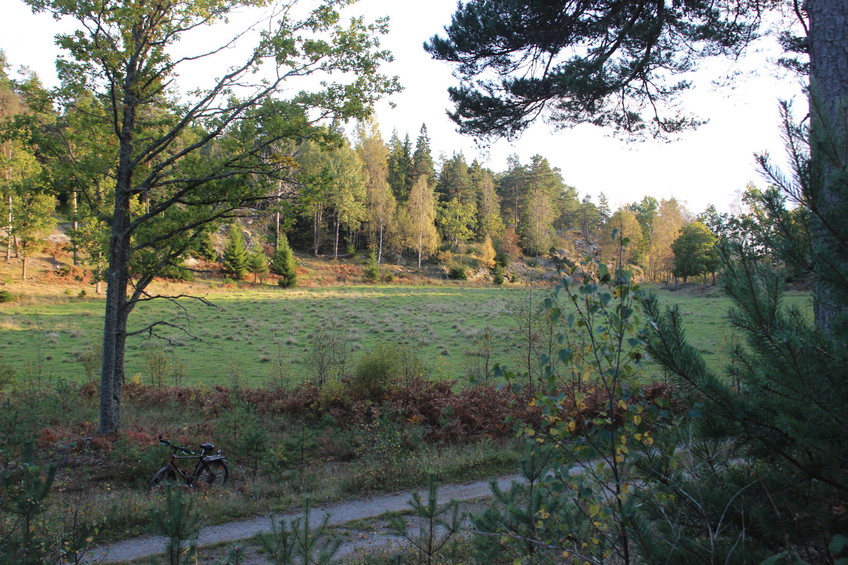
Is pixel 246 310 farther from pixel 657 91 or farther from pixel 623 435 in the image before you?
pixel 623 435

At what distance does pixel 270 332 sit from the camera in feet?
77.3

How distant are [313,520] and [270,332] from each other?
18.5 m

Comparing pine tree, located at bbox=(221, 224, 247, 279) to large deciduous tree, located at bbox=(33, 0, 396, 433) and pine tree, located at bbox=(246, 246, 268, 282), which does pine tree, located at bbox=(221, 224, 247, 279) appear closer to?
pine tree, located at bbox=(246, 246, 268, 282)

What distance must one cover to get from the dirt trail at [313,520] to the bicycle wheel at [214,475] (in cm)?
135

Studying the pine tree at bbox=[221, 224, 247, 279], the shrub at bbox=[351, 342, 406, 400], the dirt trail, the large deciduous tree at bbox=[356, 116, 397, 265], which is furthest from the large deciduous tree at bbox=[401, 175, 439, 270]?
the dirt trail

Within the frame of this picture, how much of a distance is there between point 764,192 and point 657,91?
20.9ft

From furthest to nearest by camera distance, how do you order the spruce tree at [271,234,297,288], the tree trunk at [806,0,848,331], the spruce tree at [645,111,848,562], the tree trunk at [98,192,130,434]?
the spruce tree at [271,234,297,288], the tree trunk at [98,192,130,434], the tree trunk at [806,0,848,331], the spruce tree at [645,111,848,562]

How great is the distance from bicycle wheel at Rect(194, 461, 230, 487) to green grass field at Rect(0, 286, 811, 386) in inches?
97.7

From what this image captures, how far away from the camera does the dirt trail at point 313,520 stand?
17.0 ft

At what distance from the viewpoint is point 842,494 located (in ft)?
5.71

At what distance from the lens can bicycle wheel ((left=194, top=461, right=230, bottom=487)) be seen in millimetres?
7145

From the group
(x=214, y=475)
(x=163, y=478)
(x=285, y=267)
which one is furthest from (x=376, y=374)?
(x=285, y=267)

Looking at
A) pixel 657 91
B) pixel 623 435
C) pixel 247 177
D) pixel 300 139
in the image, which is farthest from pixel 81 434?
pixel 657 91

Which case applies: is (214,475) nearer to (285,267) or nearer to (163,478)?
(163,478)
